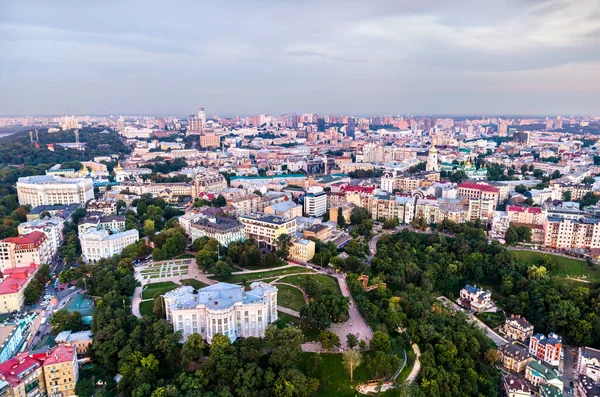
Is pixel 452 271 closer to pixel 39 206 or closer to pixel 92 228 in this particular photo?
pixel 92 228

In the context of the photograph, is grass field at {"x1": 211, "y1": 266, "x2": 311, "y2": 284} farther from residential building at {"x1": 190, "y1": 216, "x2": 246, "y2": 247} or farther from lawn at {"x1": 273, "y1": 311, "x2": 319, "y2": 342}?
lawn at {"x1": 273, "y1": 311, "x2": 319, "y2": 342}

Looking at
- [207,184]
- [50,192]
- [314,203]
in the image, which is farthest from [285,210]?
[50,192]

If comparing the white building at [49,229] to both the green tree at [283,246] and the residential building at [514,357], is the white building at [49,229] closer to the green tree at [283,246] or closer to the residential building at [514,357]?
the green tree at [283,246]

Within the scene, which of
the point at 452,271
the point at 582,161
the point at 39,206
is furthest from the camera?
the point at 582,161

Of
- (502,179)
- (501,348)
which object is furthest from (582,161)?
(501,348)

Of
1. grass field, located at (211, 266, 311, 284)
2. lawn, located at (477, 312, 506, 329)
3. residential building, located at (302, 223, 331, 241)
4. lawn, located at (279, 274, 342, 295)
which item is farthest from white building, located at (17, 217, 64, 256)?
lawn, located at (477, 312, 506, 329)

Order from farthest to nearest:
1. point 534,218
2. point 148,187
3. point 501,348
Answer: point 148,187
point 534,218
point 501,348

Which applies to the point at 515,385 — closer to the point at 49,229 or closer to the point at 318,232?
the point at 318,232
